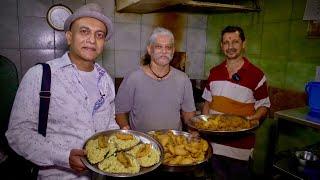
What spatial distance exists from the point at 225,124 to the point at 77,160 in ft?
4.34

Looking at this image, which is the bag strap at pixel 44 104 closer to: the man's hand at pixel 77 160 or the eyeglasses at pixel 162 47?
the man's hand at pixel 77 160

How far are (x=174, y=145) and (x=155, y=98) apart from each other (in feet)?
2.08

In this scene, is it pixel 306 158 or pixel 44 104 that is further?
pixel 306 158

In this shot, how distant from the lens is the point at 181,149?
1820mm

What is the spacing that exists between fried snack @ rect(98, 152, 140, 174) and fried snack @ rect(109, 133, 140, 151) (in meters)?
0.11

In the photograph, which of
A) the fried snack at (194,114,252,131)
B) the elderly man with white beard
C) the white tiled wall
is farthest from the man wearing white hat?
the white tiled wall

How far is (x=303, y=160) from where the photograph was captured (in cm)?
232

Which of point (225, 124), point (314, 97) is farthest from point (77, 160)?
point (314, 97)

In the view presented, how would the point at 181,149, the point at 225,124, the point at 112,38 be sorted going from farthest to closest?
1. the point at 112,38
2. the point at 225,124
3. the point at 181,149

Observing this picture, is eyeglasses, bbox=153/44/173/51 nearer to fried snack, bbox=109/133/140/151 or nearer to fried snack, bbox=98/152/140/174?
fried snack, bbox=109/133/140/151

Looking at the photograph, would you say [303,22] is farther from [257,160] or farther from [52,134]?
[52,134]

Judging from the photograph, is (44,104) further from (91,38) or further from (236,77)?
(236,77)

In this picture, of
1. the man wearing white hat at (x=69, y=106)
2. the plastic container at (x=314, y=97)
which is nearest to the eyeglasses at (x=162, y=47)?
the man wearing white hat at (x=69, y=106)

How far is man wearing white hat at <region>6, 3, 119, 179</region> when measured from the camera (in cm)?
143
